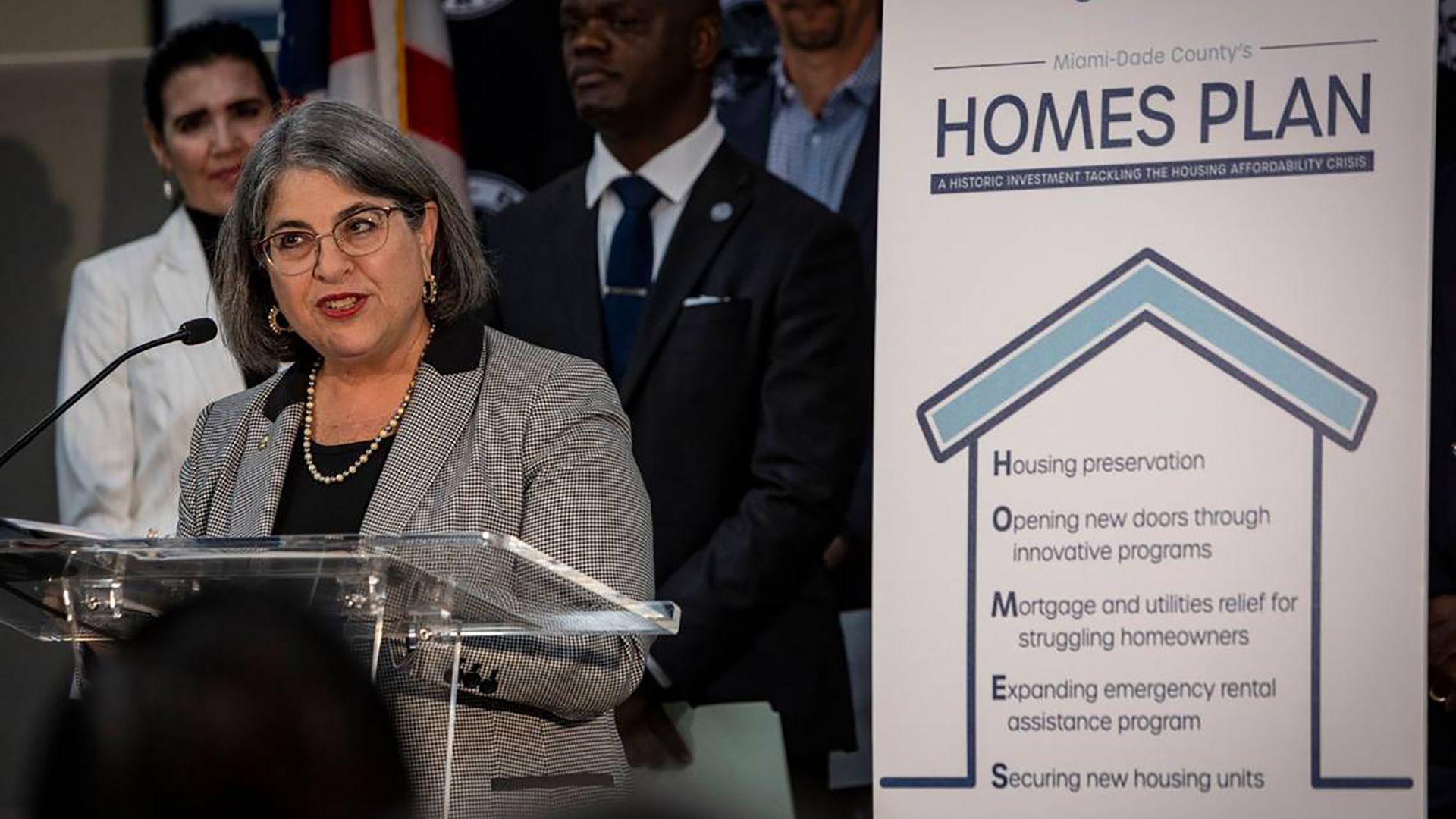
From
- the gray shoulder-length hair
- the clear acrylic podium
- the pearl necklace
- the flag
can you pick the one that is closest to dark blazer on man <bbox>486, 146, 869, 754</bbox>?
the flag

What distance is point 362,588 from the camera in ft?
8.50

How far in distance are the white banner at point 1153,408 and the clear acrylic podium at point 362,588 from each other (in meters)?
0.81

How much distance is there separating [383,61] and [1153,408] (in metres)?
2.64

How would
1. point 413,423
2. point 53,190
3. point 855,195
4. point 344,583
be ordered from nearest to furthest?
1. point 344,583
2. point 413,423
3. point 855,195
4. point 53,190

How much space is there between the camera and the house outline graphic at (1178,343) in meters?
3.21

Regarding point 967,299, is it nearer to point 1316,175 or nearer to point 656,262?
point 1316,175

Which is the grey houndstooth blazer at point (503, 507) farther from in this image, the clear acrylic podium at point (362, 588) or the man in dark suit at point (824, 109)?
the man in dark suit at point (824, 109)

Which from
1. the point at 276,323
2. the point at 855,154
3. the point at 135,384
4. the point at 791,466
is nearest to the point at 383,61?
the point at 135,384

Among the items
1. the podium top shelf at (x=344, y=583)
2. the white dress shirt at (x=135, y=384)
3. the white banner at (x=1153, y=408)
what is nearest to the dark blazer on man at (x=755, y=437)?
the white dress shirt at (x=135, y=384)

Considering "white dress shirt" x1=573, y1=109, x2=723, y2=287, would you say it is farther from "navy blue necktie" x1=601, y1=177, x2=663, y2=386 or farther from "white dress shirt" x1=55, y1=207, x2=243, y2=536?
"white dress shirt" x1=55, y1=207, x2=243, y2=536

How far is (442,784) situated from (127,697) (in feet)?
5.18

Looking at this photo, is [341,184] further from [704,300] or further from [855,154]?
[855,154]

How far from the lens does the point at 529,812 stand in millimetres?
2727

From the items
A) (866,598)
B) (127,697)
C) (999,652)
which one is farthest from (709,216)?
(127,697)
